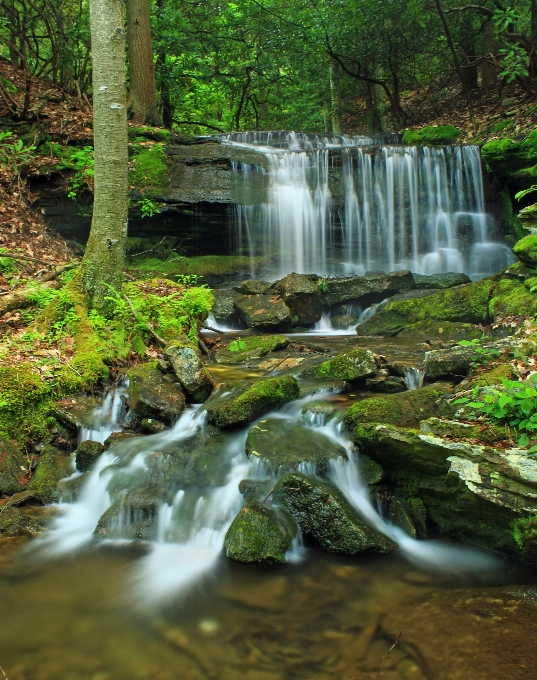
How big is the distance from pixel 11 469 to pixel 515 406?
4.34m

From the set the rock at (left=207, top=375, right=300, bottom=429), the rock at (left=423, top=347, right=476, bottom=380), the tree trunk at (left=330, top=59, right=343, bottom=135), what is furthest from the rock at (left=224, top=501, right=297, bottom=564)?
the tree trunk at (left=330, top=59, right=343, bottom=135)

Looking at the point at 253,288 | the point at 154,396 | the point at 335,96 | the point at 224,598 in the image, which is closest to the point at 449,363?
the point at 154,396

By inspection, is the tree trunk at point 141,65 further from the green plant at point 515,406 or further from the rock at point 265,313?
the green plant at point 515,406

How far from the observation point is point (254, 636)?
3008mm

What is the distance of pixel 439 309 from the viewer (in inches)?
350

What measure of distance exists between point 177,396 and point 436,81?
64.8ft

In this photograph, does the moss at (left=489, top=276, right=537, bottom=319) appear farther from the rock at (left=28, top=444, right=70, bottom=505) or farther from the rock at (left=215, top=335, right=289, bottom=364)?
the rock at (left=28, top=444, right=70, bottom=505)

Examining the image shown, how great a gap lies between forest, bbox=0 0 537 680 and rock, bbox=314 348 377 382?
0.04 meters

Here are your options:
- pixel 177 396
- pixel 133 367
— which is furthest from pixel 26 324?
pixel 177 396

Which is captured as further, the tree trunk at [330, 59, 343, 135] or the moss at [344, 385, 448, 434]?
the tree trunk at [330, 59, 343, 135]

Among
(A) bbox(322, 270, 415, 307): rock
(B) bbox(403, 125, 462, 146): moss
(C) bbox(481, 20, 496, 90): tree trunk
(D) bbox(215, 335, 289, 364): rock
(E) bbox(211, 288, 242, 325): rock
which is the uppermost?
(C) bbox(481, 20, 496, 90): tree trunk

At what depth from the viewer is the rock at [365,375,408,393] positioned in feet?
18.7

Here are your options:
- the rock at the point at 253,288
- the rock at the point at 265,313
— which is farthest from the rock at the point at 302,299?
the rock at the point at 253,288

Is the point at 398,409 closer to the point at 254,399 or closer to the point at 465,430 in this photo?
the point at 465,430
